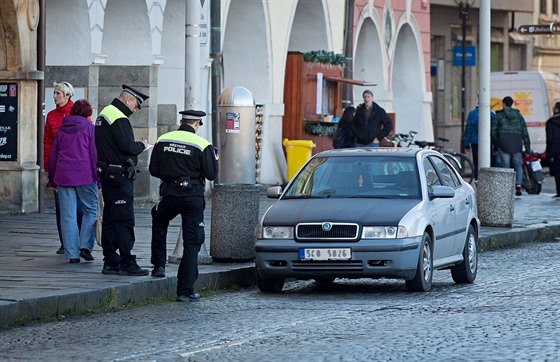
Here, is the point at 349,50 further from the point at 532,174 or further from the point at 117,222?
the point at 117,222

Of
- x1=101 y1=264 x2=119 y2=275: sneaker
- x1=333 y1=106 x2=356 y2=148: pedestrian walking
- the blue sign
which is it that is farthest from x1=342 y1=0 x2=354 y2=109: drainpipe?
x1=101 y1=264 x2=119 y2=275: sneaker

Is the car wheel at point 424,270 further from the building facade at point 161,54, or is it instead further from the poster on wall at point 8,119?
the poster on wall at point 8,119

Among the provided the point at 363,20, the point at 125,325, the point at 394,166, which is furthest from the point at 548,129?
the point at 125,325

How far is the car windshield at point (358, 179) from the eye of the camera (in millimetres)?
15258

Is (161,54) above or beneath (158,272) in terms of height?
above

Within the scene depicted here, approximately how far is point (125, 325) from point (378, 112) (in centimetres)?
1509

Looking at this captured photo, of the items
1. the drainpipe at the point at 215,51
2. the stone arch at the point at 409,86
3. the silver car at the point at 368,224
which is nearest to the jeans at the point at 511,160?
the drainpipe at the point at 215,51

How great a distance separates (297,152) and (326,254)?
17.5 m

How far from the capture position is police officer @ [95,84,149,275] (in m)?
14.6

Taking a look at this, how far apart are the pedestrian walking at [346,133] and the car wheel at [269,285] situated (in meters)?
12.2

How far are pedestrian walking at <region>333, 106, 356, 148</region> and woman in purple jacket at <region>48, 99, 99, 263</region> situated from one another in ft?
38.0

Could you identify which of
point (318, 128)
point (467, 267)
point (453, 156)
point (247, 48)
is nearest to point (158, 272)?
point (467, 267)

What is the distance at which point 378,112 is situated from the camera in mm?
26781

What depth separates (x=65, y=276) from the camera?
14391mm
